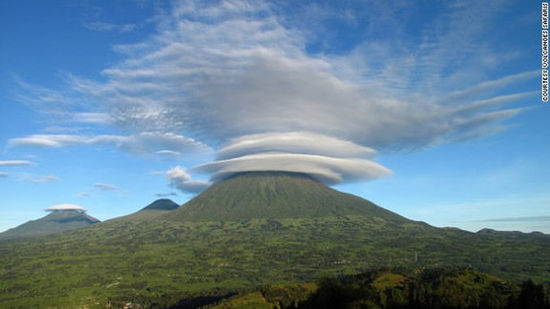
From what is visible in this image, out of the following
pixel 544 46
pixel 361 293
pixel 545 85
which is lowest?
pixel 361 293

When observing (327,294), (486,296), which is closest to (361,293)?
(327,294)

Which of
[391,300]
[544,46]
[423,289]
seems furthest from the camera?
[423,289]

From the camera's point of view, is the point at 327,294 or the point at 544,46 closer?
the point at 544,46

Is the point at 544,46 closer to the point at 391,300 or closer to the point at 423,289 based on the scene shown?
the point at 391,300

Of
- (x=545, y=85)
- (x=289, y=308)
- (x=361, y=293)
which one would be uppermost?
(x=545, y=85)

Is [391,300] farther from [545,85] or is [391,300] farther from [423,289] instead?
[545,85]

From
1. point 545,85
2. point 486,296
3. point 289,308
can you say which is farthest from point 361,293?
point 545,85

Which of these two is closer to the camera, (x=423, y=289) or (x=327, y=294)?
(x=327, y=294)

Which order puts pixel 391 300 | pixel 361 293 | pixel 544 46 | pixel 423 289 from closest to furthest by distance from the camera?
pixel 544 46 → pixel 361 293 → pixel 391 300 → pixel 423 289

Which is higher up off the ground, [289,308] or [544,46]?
[544,46]
